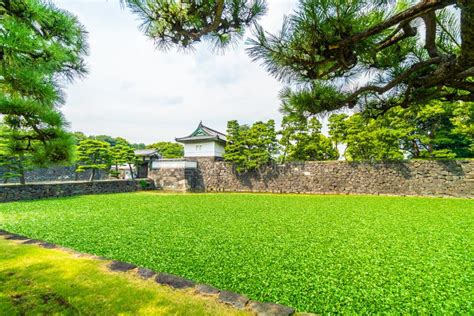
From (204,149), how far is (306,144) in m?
5.90

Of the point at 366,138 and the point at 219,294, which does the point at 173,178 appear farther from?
the point at 219,294

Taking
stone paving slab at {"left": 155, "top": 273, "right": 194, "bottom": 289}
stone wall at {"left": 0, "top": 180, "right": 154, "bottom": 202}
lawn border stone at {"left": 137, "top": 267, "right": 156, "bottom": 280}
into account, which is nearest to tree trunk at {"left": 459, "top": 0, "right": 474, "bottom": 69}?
stone paving slab at {"left": 155, "top": 273, "right": 194, "bottom": 289}

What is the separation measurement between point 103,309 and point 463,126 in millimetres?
10448

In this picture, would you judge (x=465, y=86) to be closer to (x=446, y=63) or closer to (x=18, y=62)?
(x=446, y=63)

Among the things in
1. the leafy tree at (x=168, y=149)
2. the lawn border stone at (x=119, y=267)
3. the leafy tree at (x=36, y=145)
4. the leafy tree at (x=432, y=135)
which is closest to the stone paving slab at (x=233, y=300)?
the lawn border stone at (x=119, y=267)

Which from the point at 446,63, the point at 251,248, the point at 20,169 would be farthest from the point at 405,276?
the point at 20,169

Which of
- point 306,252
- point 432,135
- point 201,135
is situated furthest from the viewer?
point 201,135

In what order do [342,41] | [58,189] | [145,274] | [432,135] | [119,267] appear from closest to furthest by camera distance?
[342,41] → [145,274] → [119,267] → [58,189] → [432,135]

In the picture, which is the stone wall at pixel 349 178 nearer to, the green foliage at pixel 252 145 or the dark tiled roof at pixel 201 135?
the green foliage at pixel 252 145

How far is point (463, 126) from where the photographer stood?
7.40 m

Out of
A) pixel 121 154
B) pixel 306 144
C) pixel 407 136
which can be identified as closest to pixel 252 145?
pixel 306 144

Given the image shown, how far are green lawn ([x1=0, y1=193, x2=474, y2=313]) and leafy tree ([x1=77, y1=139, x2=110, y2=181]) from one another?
19.6ft

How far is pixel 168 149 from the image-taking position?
18.2m

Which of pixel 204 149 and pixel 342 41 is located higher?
pixel 204 149
